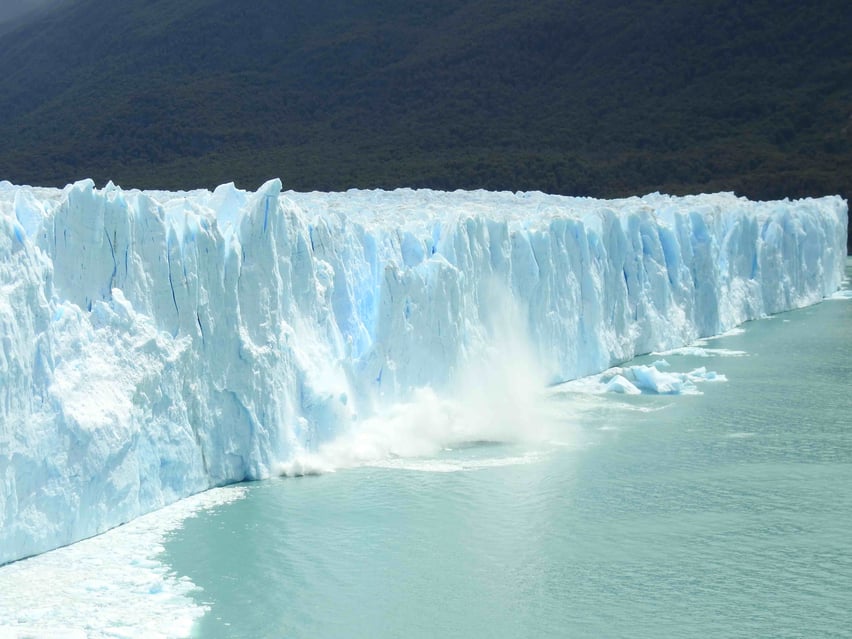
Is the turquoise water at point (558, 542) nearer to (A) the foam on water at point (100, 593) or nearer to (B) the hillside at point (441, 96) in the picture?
(A) the foam on water at point (100, 593)

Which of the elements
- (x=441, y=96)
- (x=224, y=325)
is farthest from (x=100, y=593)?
(x=441, y=96)

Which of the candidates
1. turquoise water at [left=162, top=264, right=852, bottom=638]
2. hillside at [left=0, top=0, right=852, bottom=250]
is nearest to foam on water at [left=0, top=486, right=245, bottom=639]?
turquoise water at [left=162, top=264, right=852, bottom=638]

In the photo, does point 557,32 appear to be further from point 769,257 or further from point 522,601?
point 522,601

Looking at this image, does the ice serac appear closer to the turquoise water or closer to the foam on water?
the foam on water

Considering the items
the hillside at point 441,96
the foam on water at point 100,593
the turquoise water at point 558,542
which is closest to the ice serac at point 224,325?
the foam on water at point 100,593

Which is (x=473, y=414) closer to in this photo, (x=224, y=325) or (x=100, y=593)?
(x=224, y=325)

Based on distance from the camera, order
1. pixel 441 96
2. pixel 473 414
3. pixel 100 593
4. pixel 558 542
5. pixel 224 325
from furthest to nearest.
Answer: pixel 441 96, pixel 473 414, pixel 224 325, pixel 558 542, pixel 100 593
